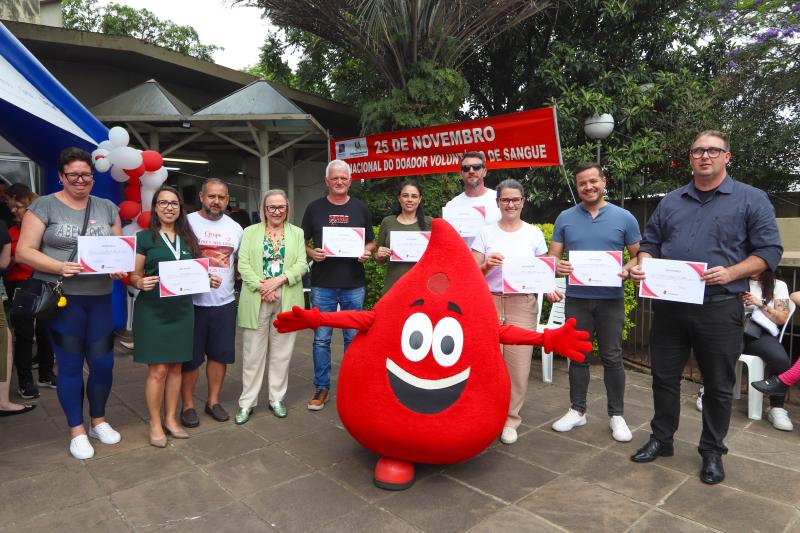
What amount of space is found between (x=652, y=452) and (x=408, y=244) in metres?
2.17

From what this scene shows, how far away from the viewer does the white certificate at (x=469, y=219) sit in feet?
12.7

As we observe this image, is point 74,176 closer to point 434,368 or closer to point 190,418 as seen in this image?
point 190,418

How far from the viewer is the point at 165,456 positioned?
3.39m

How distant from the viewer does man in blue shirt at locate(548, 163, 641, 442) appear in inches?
141

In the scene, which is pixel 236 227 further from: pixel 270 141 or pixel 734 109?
pixel 734 109

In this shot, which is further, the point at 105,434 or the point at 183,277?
the point at 105,434

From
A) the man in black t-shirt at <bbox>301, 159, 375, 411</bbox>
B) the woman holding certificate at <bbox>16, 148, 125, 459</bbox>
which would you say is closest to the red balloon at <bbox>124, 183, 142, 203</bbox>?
the woman holding certificate at <bbox>16, 148, 125, 459</bbox>

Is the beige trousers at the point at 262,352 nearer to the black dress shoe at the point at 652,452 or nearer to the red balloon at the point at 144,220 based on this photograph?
the red balloon at the point at 144,220

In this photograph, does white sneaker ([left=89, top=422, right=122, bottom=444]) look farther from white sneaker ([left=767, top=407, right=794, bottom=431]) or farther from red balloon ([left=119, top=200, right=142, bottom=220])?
white sneaker ([left=767, top=407, right=794, bottom=431])

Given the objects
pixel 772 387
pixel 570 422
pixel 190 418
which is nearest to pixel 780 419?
pixel 772 387

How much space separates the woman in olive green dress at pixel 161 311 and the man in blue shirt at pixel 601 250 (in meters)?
2.65

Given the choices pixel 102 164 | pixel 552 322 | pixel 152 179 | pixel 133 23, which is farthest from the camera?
pixel 133 23

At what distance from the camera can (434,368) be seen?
9.16 ft

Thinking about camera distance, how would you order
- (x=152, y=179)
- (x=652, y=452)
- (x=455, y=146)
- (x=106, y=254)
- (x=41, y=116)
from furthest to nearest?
1. (x=455, y=146)
2. (x=152, y=179)
3. (x=41, y=116)
4. (x=652, y=452)
5. (x=106, y=254)
